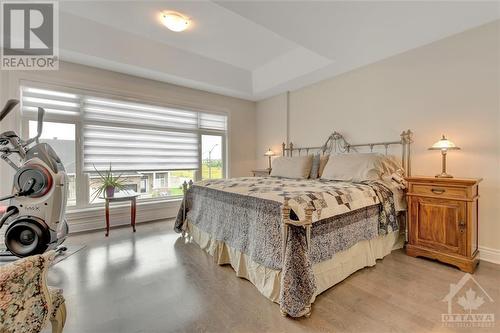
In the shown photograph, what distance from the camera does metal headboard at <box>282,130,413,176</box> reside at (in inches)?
117

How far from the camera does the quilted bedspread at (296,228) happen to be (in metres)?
1.55

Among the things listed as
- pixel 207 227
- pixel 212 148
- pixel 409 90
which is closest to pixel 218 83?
pixel 212 148

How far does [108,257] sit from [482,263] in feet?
13.3

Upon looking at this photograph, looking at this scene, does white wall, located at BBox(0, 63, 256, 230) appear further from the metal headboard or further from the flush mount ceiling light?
the flush mount ceiling light

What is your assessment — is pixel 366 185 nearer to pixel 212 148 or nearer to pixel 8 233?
pixel 212 148

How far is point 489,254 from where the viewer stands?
2.37m

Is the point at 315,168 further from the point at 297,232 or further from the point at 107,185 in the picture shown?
the point at 107,185

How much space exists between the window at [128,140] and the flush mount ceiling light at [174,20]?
5.24 feet

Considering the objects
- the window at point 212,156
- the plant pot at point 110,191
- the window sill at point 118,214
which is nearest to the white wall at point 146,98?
the window sill at point 118,214

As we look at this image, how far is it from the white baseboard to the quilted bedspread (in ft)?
2.97

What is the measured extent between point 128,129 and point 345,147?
3730 millimetres

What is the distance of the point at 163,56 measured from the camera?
3.60 meters

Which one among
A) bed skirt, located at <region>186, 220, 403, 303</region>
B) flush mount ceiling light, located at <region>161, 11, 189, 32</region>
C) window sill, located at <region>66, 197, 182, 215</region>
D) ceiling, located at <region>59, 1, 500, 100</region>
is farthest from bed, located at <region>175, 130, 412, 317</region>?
flush mount ceiling light, located at <region>161, 11, 189, 32</region>

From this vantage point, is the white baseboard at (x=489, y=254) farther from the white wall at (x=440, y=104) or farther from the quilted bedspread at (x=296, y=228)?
the quilted bedspread at (x=296, y=228)
